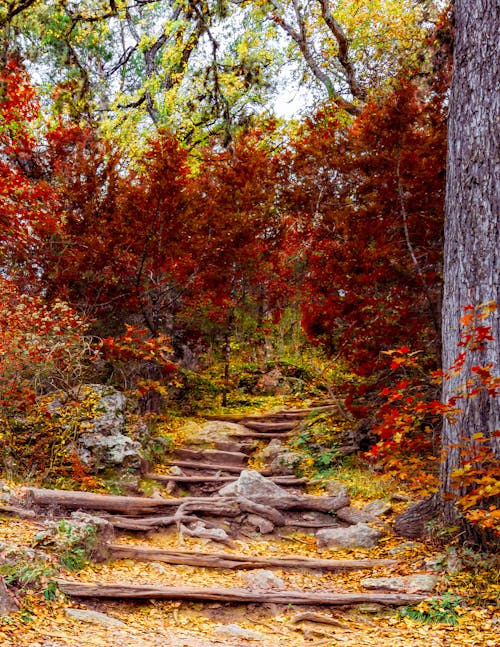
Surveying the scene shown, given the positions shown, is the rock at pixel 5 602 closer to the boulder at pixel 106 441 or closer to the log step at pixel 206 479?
the boulder at pixel 106 441

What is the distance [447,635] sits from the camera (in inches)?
147

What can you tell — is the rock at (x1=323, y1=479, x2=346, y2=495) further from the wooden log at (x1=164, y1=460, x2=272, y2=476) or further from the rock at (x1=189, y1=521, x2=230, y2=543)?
the rock at (x1=189, y1=521, x2=230, y2=543)

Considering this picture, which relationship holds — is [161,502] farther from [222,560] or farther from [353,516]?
[353,516]

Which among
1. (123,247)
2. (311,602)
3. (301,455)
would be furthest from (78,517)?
(123,247)

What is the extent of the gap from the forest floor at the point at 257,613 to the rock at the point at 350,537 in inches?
8.1

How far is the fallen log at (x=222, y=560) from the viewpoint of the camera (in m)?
5.30

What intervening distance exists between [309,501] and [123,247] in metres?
5.34

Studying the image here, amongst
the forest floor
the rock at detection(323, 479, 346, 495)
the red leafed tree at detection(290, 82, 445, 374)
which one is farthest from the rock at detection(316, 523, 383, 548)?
the red leafed tree at detection(290, 82, 445, 374)

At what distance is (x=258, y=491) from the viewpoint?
23.0 feet

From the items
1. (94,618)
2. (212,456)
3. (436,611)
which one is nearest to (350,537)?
(436,611)

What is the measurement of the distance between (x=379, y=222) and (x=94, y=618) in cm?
625

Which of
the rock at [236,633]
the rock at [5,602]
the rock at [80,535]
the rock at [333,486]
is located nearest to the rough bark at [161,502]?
the rock at [333,486]

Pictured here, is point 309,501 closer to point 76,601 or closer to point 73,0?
point 76,601

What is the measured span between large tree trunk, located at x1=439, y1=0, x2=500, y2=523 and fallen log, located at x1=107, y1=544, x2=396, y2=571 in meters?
1.11
